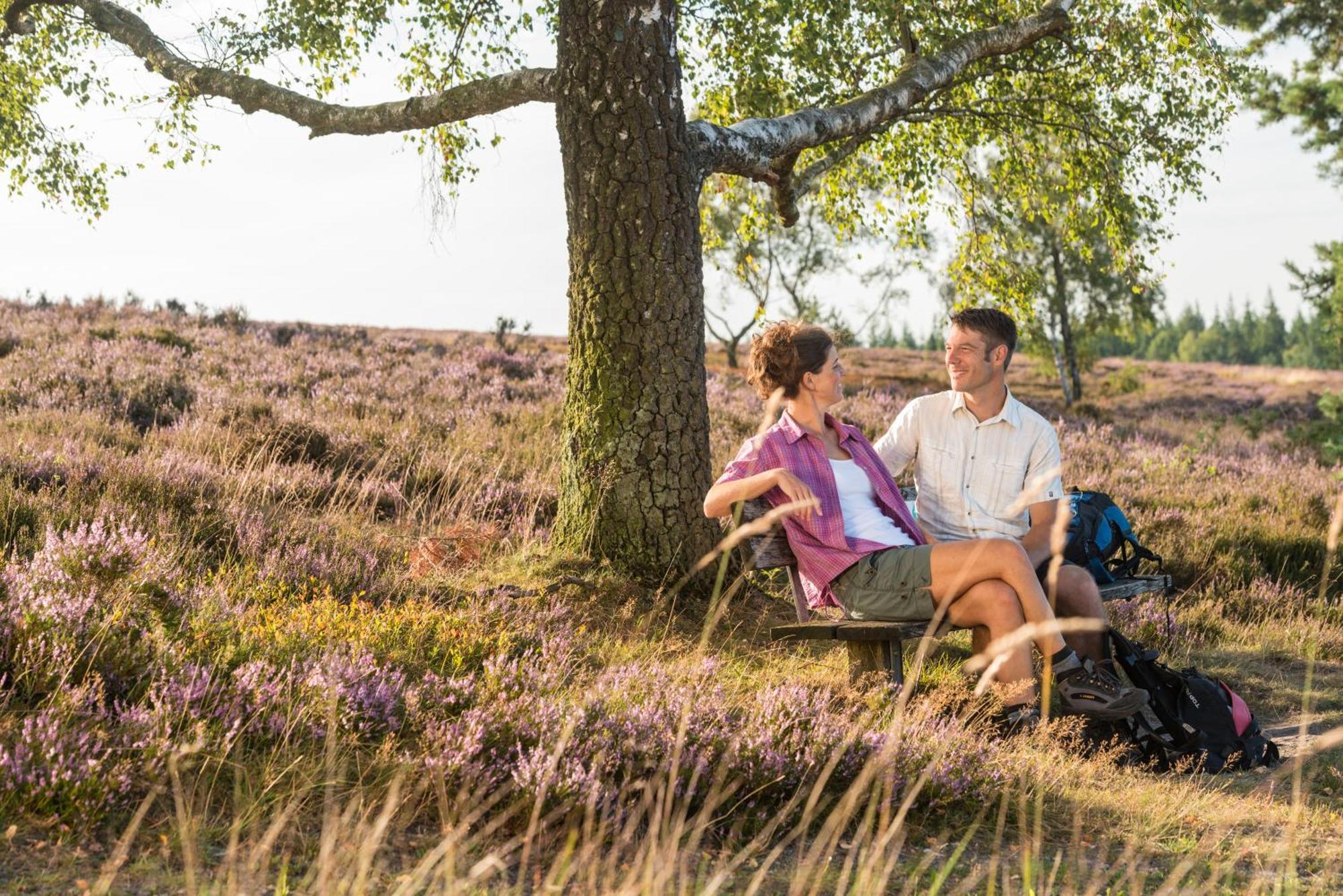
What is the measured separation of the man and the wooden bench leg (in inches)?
34.0

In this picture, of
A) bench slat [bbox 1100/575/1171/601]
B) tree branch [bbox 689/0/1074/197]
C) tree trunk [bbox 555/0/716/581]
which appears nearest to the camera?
bench slat [bbox 1100/575/1171/601]

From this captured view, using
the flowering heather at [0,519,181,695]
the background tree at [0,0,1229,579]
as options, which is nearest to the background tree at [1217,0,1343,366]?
the background tree at [0,0,1229,579]

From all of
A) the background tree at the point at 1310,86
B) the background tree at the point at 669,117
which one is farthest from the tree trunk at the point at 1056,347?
the background tree at the point at 669,117

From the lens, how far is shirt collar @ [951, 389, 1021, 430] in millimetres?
5352

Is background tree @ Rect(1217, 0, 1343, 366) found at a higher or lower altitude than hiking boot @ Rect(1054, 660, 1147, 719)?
higher

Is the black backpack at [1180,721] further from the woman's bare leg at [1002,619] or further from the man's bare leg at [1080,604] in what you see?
the woman's bare leg at [1002,619]

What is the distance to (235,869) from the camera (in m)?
2.87

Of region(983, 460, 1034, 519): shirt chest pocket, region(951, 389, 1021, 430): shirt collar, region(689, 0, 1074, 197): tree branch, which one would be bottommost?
region(983, 460, 1034, 519): shirt chest pocket

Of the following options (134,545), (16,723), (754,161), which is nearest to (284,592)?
(134,545)

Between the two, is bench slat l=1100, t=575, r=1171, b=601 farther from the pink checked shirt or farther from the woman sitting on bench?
the pink checked shirt

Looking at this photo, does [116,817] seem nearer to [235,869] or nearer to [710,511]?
[235,869]

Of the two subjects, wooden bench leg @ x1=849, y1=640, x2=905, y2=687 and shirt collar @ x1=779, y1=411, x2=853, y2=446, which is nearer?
wooden bench leg @ x1=849, y1=640, x2=905, y2=687

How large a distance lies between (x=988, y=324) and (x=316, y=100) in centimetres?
537

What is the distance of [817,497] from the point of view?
491 centimetres
